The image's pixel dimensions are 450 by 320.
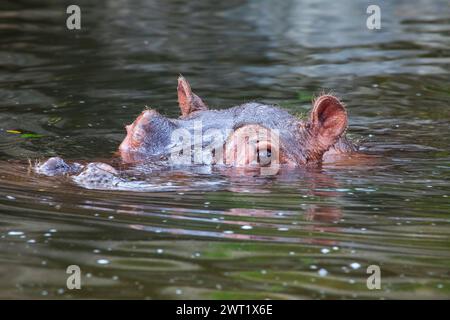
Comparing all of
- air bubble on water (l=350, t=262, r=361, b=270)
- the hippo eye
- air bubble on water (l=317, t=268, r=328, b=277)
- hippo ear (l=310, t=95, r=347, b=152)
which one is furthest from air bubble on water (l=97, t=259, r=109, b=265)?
hippo ear (l=310, t=95, r=347, b=152)

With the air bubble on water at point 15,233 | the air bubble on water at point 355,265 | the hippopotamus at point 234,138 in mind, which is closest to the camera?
the air bubble on water at point 355,265

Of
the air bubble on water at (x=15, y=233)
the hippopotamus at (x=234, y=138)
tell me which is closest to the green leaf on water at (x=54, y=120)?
the hippopotamus at (x=234, y=138)

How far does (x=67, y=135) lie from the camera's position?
392 inches

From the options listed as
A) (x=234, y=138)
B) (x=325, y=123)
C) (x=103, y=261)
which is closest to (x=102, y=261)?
(x=103, y=261)

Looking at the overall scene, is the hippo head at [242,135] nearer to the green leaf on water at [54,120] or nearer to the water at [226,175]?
the water at [226,175]

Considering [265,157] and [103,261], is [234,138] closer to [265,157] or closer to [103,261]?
[265,157]

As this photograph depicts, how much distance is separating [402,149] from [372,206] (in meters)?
2.48

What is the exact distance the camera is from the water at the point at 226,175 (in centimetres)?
550

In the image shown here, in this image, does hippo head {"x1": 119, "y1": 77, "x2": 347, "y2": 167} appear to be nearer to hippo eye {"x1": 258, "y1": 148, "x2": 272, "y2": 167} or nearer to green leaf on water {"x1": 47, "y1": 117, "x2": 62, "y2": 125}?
hippo eye {"x1": 258, "y1": 148, "x2": 272, "y2": 167}

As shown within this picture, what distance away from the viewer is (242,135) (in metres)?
7.72

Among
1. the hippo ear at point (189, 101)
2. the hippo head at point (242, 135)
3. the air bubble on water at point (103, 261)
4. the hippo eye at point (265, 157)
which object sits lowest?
the air bubble on water at point (103, 261)

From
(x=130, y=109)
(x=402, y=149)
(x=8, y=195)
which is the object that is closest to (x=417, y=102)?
(x=402, y=149)

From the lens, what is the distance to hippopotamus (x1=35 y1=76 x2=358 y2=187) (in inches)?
304

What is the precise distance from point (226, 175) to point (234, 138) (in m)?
0.34
